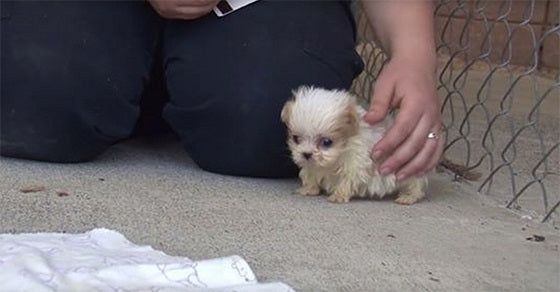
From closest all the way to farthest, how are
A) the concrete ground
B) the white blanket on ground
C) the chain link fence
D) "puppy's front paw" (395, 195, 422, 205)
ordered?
the white blanket on ground < the concrete ground < "puppy's front paw" (395, 195, 422, 205) < the chain link fence

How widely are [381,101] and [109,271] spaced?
23.3 inches

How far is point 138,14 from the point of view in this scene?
1.77 meters

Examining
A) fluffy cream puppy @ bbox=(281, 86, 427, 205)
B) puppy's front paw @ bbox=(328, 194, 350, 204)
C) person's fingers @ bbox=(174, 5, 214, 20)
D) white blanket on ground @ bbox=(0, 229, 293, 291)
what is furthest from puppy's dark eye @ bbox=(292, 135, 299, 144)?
white blanket on ground @ bbox=(0, 229, 293, 291)

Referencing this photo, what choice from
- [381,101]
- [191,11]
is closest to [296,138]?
[381,101]

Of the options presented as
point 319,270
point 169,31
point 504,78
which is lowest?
point 504,78

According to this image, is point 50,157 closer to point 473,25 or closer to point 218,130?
point 218,130

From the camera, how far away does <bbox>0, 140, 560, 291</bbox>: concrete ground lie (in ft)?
4.22

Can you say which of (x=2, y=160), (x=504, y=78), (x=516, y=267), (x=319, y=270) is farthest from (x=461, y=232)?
(x=504, y=78)

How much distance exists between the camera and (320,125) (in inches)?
62.8

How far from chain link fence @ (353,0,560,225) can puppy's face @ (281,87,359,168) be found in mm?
303

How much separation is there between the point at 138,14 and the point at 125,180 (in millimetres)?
285

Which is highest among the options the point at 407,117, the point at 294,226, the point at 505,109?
the point at 407,117

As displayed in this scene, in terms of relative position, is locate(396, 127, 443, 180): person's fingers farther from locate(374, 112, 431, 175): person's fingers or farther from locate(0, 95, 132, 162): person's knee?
locate(0, 95, 132, 162): person's knee

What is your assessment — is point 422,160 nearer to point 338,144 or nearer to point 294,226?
point 338,144
